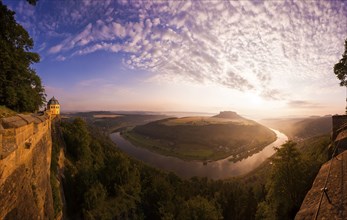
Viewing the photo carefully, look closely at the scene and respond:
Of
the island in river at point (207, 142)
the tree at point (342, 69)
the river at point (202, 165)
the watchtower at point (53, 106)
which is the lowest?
the river at point (202, 165)

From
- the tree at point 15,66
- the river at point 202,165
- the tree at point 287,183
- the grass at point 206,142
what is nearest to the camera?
the tree at point 15,66

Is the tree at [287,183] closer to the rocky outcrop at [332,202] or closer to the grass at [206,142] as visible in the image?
the rocky outcrop at [332,202]

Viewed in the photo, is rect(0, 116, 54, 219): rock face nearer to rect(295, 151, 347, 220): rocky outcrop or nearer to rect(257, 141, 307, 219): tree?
rect(295, 151, 347, 220): rocky outcrop

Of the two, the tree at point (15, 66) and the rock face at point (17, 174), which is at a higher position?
the tree at point (15, 66)

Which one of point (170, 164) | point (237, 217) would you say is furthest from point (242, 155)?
point (237, 217)

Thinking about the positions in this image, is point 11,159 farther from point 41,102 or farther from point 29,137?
point 41,102

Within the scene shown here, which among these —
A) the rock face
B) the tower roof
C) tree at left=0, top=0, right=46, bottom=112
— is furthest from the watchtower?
the rock face

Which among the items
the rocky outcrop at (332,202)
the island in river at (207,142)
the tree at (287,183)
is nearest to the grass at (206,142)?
the island in river at (207,142)

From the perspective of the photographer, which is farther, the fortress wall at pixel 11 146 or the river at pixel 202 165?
the river at pixel 202 165

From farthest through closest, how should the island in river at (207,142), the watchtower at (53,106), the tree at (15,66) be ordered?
the island in river at (207,142) → the watchtower at (53,106) → the tree at (15,66)
